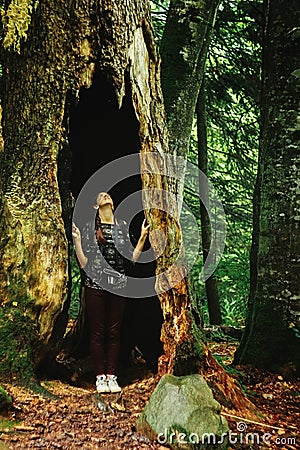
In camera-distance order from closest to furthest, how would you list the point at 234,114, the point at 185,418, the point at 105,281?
the point at 185,418, the point at 105,281, the point at 234,114

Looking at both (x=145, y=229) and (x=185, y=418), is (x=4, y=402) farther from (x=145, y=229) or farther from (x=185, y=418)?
(x=145, y=229)

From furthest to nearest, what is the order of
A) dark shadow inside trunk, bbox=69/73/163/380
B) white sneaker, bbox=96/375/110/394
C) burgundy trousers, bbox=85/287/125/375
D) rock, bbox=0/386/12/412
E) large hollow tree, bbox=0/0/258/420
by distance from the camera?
dark shadow inside trunk, bbox=69/73/163/380 < burgundy trousers, bbox=85/287/125/375 < white sneaker, bbox=96/375/110/394 < large hollow tree, bbox=0/0/258/420 < rock, bbox=0/386/12/412

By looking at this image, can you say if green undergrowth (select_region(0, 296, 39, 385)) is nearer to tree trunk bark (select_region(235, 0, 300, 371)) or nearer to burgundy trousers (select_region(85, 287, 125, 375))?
burgundy trousers (select_region(85, 287, 125, 375))

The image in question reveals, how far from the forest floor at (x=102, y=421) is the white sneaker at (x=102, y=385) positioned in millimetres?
153

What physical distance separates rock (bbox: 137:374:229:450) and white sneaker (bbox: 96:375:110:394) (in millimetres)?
1240

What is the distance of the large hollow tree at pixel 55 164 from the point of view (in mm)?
4406

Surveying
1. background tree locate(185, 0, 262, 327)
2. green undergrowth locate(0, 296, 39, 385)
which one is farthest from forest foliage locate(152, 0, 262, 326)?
green undergrowth locate(0, 296, 39, 385)

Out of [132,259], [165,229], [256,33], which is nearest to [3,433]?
[165,229]

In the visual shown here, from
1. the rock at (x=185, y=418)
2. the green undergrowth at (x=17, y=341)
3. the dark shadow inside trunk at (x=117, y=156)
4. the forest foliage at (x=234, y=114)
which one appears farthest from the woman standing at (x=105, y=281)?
the forest foliage at (x=234, y=114)

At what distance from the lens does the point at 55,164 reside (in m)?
4.64

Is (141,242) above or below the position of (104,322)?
above

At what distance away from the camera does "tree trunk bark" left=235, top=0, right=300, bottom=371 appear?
19.4 feet

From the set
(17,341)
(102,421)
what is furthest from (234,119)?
(102,421)

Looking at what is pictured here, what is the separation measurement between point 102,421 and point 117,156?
10.4 ft
